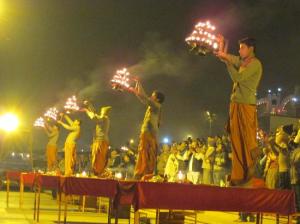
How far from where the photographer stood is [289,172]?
10742mm

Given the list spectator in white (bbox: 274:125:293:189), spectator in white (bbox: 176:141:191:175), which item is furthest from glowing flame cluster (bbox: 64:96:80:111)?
spectator in white (bbox: 274:125:293:189)

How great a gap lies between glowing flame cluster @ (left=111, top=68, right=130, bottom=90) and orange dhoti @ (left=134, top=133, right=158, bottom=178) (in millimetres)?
1064

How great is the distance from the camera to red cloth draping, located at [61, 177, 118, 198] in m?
9.21

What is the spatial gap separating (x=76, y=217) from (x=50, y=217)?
0.92 metres

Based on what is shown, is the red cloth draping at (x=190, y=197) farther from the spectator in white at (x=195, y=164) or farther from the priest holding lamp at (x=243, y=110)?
the spectator in white at (x=195, y=164)

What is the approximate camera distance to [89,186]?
935cm

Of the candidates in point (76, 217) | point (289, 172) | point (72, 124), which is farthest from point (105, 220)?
point (289, 172)

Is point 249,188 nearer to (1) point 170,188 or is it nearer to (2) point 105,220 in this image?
(1) point 170,188

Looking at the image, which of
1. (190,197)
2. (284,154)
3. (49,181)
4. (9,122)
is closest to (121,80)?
(49,181)

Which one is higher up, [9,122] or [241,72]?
[9,122]

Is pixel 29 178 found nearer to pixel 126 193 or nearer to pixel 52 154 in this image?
pixel 52 154

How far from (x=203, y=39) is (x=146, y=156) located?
4.50 metres

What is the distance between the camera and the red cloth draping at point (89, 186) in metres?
9.21

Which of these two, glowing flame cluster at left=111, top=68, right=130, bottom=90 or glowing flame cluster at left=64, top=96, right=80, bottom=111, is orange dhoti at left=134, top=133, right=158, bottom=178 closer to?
glowing flame cluster at left=111, top=68, right=130, bottom=90
